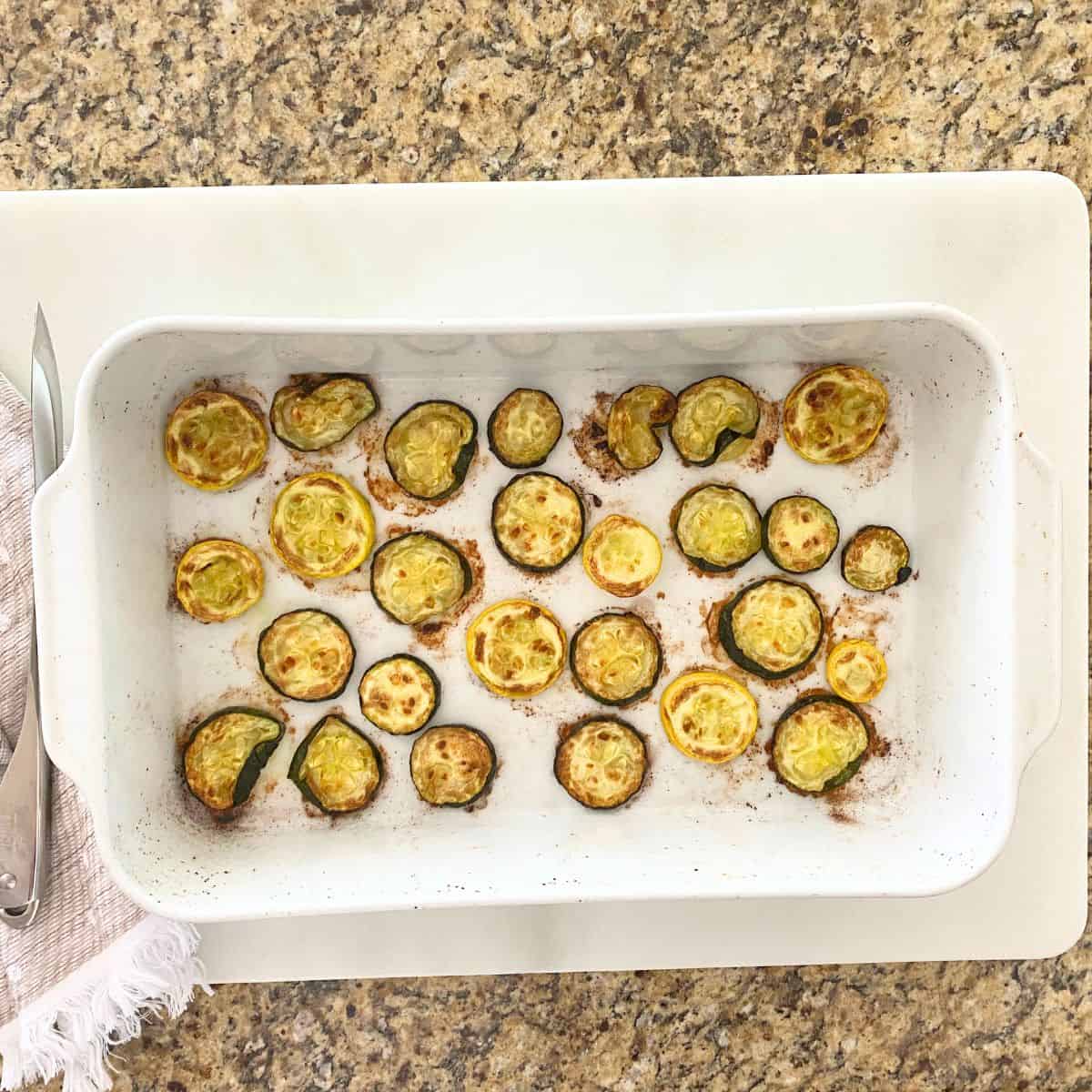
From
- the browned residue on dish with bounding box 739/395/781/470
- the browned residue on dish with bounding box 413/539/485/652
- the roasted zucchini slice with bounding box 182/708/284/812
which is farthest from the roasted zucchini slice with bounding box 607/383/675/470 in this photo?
the roasted zucchini slice with bounding box 182/708/284/812

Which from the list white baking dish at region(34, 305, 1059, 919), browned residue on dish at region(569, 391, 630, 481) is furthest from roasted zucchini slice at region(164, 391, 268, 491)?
browned residue on dish at region(569, 391, 630, 481)

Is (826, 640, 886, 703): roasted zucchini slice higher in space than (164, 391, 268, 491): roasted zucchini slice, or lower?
lower

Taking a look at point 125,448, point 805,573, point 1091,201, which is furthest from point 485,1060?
point 1091,201

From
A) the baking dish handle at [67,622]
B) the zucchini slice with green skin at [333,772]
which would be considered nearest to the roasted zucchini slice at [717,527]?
the zucchini slice with green skin at [333,772]

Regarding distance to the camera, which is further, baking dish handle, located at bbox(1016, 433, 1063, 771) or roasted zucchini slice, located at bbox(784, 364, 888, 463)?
roasted zucchini slice, located at bbox(784, 364, 888, 463)

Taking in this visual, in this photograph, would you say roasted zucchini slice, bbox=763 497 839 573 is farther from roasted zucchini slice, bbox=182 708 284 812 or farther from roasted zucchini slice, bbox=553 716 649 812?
roasted zucchini slice, bbox=182 708 284 812

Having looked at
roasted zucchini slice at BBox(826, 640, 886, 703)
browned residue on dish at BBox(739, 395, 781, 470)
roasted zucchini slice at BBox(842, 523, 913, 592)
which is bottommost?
roasted zucchini slice at BBox(826, 640, 886, 703)

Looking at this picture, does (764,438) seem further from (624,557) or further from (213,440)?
(213,440)
